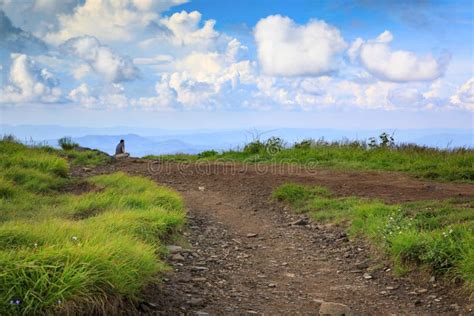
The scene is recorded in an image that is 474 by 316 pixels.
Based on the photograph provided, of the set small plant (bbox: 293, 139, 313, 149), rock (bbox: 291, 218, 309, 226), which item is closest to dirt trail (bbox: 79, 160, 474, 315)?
rock (bbox: 291, 218, 309, 226)

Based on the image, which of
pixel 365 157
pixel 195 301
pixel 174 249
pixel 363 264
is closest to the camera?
pixel 195 301

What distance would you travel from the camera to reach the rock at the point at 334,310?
15.0ft

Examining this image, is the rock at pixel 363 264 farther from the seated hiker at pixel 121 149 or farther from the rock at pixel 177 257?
the seated hiker at pixel 121 149

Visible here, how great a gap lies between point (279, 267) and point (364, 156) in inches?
393

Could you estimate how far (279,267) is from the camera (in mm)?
6203

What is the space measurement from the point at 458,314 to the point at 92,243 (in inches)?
134

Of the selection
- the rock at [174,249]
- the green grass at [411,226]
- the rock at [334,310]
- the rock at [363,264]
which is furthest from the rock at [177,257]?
the green grass at [411,226]

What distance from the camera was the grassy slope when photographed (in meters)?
12.6

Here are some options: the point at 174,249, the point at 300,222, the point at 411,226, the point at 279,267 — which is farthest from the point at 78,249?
the point at 300,222

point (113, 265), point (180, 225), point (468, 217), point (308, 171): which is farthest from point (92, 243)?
point (308, 171)

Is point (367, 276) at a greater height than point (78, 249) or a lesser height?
lesser

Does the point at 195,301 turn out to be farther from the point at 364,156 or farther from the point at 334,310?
the point at 364,156

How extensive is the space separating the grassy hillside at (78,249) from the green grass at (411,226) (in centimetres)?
254

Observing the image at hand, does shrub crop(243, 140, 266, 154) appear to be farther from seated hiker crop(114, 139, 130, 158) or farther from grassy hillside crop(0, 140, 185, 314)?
grassy hillside crop(0, 140, 185, 314)
